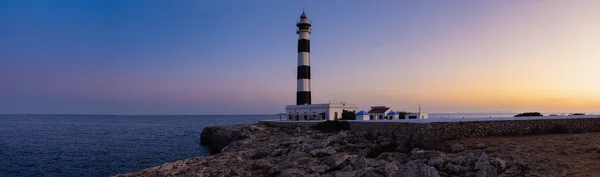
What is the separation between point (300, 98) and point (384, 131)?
63.8ft

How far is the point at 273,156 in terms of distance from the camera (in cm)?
2362

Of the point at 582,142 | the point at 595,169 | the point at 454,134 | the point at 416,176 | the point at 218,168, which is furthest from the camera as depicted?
the point at 454,134

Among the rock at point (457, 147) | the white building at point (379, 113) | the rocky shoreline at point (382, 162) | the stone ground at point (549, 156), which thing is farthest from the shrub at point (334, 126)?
the rock at point (457, 147)

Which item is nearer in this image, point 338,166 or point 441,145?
point 338,166

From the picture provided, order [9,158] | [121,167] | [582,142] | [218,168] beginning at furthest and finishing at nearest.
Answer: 1. [9,158]
2. [121,167]
3. [582,142]
4. [218,168]

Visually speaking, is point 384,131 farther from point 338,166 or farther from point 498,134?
point 338,166

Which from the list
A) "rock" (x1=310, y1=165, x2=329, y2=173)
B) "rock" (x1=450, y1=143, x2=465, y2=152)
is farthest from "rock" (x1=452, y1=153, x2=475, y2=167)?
"rock" (x1=310, y1=165, x2=329, y2=173)

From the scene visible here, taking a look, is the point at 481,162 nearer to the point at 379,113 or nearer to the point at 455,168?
the point at 455,168

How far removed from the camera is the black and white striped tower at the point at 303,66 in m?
50.1

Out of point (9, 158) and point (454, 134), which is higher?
point (454, 134)

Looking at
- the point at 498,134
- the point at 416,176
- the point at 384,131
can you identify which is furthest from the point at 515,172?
the point at 384,131

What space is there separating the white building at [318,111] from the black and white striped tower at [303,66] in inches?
43.0

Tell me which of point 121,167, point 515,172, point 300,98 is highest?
point 300,98

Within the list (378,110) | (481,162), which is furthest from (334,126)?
(481,162)
